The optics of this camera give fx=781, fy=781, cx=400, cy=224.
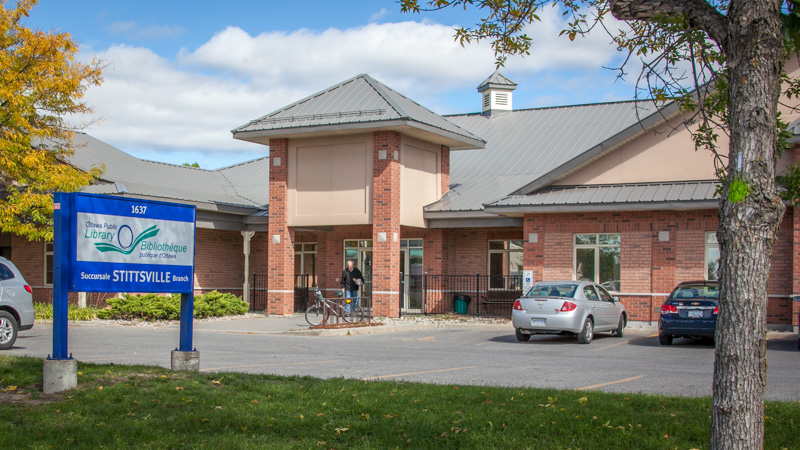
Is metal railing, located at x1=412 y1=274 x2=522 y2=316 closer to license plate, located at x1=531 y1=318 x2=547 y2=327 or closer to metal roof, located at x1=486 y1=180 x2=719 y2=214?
metal roof, located at x1=486 y1=180 x2=719 y2=214

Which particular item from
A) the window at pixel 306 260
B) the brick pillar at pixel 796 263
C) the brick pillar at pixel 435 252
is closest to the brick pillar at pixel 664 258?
the brick pillar at pixel 796 263

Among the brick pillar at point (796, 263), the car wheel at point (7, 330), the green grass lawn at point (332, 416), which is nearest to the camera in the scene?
the green grass lawn at point (332, 416)

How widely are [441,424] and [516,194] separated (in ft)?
59.6

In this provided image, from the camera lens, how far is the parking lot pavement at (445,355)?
36.7 ft

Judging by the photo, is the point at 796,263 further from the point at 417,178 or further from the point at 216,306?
the point at 216,306

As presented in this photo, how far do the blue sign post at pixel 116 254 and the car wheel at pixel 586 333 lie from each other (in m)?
10.4

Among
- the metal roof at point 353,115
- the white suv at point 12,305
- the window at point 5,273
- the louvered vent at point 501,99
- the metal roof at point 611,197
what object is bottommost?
the white suv at point 12,305

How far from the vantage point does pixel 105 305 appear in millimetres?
27047

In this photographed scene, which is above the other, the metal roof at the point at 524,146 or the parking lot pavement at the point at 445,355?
the metal roof at the point at 524,146

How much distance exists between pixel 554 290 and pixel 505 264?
9.17 meters

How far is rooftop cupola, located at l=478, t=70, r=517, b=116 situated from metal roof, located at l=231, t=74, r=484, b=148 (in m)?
7.26

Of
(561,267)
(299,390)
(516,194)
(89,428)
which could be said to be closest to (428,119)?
(516,194)

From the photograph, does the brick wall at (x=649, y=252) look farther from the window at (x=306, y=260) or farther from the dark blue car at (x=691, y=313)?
the window at (x=306, y=260)

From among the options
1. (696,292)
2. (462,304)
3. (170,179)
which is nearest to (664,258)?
(696,292)
